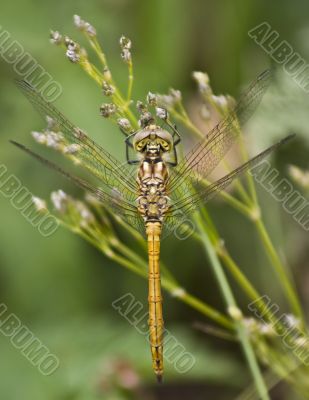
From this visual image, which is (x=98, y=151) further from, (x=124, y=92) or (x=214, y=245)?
(x=124, y=92)

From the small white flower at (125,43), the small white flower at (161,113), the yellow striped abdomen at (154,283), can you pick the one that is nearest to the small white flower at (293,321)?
the yellow striped abdomen at (154,283)

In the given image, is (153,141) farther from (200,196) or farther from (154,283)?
(154,283)

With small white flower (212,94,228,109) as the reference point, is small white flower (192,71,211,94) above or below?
below

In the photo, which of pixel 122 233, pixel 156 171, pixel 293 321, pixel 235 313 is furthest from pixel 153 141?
pixel 122 233

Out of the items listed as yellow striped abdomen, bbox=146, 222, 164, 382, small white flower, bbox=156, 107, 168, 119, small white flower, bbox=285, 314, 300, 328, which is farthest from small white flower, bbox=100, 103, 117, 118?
small white flower, bbox=285, 314, 300, 328

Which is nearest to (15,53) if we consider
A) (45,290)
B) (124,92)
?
(124,92)

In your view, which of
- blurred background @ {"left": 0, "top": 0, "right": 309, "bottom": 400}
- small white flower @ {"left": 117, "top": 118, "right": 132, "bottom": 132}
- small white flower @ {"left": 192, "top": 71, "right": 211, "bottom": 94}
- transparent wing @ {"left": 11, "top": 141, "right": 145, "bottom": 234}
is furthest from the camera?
blurred background @ {"left": 0, "top": 0, "right": 309, "bottom": 400}

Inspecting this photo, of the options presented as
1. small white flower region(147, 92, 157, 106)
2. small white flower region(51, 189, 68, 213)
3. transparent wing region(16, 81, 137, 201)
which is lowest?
small white flower region(51, 189, 68, 213)

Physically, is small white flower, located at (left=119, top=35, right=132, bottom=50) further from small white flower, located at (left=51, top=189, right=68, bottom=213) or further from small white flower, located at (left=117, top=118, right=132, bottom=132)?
small white flower, located at (left=51, top=189, right=68, bottom=213)
